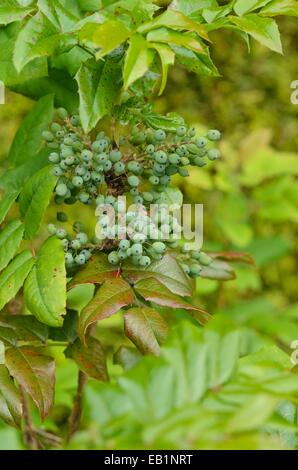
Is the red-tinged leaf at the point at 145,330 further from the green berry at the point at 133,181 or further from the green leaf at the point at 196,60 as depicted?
the green leaf at the point at 196,60

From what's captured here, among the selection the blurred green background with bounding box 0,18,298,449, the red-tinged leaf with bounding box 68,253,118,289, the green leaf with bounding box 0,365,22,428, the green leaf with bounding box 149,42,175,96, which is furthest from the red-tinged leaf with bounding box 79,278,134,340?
the blurred green background with bounding box 0,18,298,449

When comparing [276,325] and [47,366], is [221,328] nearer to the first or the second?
[47,366]

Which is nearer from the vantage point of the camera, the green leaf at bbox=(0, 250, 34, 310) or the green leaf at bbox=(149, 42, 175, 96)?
the green leaf at bbox=(149, 42, 175, 96)

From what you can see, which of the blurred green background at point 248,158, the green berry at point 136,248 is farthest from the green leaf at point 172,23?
the blurred green background at point 248,158

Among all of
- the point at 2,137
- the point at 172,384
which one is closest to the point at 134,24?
the point at 172,384

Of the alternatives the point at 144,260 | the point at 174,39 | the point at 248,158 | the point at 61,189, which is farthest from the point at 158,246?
the point at 248,158

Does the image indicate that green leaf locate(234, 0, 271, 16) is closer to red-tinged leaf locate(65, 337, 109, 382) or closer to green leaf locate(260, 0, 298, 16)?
green leaf locate(260, 0, 298, 16)
